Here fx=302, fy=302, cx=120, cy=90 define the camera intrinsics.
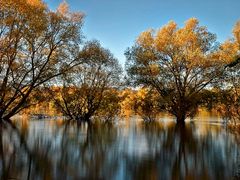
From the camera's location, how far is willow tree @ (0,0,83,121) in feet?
109

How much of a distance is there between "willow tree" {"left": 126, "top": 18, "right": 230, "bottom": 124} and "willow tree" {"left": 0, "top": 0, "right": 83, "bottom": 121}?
1122 cm

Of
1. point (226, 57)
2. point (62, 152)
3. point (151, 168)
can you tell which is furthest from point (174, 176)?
point (226, 57)

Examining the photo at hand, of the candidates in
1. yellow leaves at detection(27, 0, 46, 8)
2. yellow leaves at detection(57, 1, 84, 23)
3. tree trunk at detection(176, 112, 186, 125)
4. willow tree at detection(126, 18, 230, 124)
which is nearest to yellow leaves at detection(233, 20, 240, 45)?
willow tree at detection(126, 18, 230, 124)

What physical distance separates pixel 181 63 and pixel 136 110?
1563 cm

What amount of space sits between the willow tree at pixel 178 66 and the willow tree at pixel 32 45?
11.2m

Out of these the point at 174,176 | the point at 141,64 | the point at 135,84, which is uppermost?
the point at 141,64

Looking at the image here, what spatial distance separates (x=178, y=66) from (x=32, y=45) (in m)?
20.9

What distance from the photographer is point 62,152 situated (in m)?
14.9

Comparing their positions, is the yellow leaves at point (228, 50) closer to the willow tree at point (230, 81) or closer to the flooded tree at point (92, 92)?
the willow tree at point (230, 81)

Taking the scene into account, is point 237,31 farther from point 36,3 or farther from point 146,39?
point 36,3

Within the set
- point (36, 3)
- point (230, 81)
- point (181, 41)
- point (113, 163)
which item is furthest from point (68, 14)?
point (113, 163)

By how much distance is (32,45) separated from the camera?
36.4 m

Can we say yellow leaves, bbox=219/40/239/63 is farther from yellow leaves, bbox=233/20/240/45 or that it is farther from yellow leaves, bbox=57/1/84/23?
yellow leaves, bbox=57/1/84/23

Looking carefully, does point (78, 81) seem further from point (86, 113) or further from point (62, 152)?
point (62, 152)
